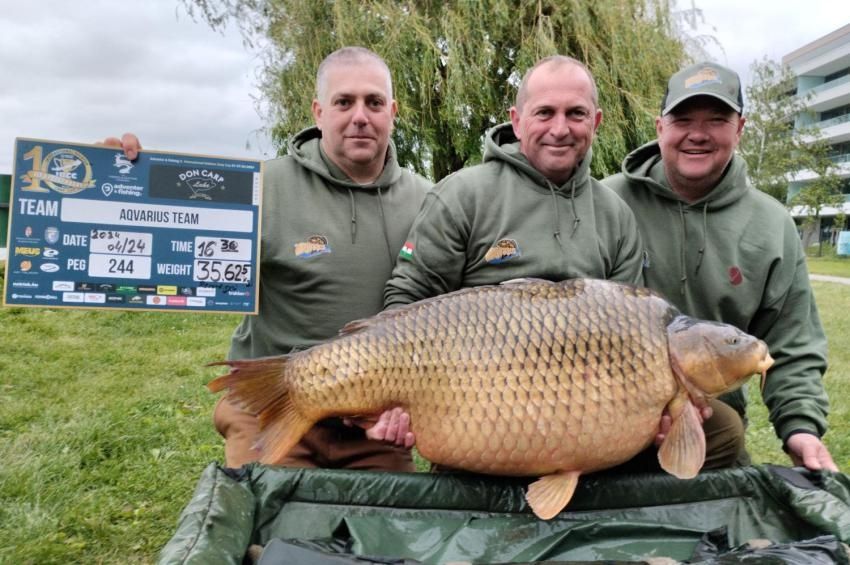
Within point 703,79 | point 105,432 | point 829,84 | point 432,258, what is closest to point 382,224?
point 432,258

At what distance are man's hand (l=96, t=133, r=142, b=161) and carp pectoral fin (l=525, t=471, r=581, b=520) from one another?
1.19 meters

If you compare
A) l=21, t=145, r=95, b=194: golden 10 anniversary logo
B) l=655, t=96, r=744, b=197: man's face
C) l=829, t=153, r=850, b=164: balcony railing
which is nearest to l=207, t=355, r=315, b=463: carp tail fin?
l=21, t=145, r=95, b=194: golden 10 anniversary logo

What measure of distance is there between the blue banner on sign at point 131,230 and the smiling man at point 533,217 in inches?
16.5

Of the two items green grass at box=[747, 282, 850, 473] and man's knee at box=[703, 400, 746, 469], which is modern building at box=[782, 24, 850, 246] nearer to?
green grass at box=[747, 282, 850, 473]

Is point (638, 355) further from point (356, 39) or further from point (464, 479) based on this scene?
point (356, 39)

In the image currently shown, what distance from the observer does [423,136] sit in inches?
246

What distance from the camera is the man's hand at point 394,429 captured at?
1389mm

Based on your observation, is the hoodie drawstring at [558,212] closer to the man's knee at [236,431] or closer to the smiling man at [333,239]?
the smiling man at [333,239]

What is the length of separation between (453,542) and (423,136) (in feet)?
17.0

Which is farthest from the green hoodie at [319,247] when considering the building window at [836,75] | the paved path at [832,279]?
the building window at [836,75]

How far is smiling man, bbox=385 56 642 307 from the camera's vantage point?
173 centimetres

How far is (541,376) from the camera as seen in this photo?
132 cm

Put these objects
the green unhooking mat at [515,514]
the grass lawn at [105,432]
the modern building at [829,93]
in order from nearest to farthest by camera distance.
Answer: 1. the green unhooking mat at [515,514]
2. the grass lawn at [105,432]
3. the modern building at [829,93]

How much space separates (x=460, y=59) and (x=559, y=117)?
182 inches
